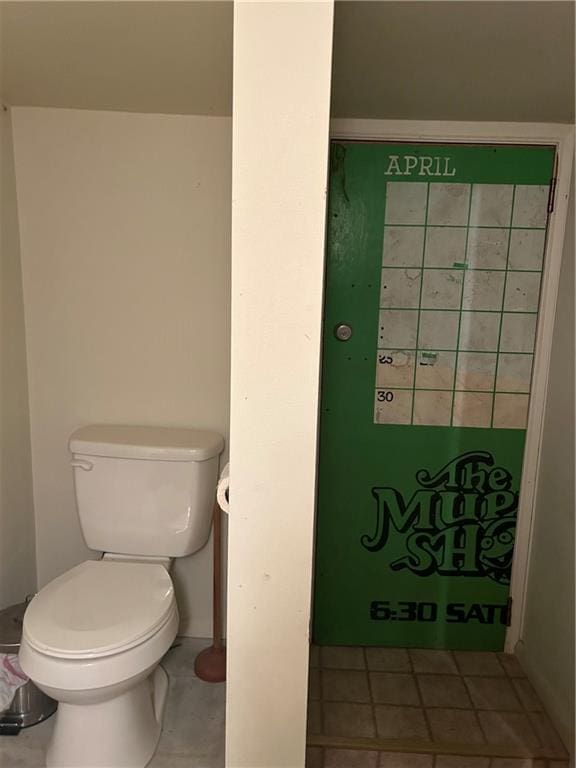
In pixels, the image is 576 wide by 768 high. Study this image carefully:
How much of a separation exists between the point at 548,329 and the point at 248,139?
1.28 m

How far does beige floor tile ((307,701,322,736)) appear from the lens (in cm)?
142

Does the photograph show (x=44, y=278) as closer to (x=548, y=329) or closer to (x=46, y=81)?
(x=46, y=81)

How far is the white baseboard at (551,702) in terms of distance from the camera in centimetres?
141

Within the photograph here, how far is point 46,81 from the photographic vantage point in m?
1.42

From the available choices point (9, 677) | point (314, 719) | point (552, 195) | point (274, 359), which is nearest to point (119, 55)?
point (274, 359)

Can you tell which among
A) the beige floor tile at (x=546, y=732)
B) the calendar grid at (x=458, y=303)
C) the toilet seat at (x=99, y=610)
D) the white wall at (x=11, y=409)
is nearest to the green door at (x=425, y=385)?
the calendar grid at (x=458, y=303)

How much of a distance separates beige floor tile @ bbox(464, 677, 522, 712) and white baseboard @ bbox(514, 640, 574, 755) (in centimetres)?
8

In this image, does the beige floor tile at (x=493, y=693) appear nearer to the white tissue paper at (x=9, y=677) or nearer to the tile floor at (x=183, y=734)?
the tile floor at (x=183, y=734)

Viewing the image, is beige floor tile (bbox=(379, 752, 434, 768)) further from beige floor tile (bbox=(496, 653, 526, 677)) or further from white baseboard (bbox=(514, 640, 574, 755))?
beige floor tile (bbox=(496, 653, 526, 677))

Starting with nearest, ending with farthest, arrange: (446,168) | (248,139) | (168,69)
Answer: (248,139) → (168,69) → (446,168)

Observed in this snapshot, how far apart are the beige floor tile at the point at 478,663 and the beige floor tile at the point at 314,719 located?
527 mm

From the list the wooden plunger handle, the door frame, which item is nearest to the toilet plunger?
the wooden plunger handle

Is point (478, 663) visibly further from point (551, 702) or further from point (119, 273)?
point (119, 273)

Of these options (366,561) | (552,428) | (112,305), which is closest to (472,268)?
(552,428)
